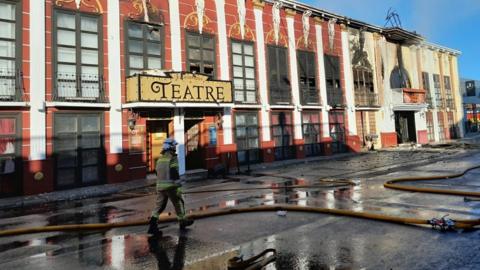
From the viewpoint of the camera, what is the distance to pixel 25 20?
13.6 meters

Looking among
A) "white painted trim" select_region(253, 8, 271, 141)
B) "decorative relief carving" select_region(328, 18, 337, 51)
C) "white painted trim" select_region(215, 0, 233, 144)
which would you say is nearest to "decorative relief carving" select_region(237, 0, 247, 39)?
"white painted trim" select_region(253, 8, 271, 141)

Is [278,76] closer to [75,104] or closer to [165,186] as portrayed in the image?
[75,104]

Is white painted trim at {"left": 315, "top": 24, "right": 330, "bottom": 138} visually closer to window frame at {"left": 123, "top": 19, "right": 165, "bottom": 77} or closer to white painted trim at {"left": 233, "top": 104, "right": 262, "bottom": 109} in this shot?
white painted trim at {"left": 233, "top": 104, "right": 262, "bottom": 109}

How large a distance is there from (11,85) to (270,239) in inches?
453

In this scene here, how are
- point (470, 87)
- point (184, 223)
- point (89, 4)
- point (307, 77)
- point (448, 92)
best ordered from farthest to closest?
point (470, 87), point (448, 92), point (307, 77), point (89, 4), point (184, 223)

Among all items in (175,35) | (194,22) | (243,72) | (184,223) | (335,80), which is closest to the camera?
(184,223)

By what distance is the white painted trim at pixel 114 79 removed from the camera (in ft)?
50.5

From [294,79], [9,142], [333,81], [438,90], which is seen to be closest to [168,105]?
[9,142]

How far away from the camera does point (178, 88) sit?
16062 millimetres

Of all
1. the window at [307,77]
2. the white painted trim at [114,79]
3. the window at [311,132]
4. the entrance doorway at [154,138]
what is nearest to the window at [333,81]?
the window at [307,77]

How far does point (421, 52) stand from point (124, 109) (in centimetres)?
2906

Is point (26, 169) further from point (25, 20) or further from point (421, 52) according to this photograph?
point (421, 52)

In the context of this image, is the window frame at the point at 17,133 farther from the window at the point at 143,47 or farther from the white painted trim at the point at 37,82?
the window at the point at 143,47

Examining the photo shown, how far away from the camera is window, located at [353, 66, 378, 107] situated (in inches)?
1056
